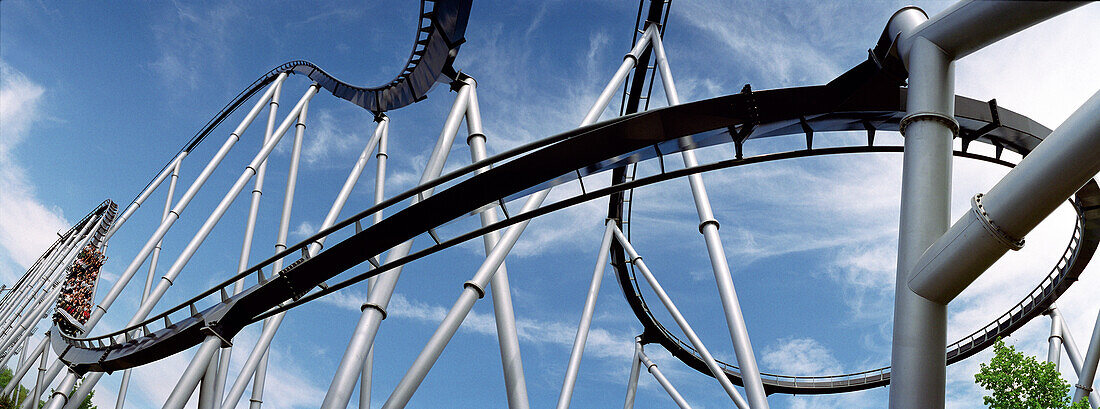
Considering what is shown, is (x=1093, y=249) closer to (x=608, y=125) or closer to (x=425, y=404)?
(x=608, y=125)

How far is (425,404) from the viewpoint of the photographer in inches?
1655

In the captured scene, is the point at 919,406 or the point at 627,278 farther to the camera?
the point at 627,278

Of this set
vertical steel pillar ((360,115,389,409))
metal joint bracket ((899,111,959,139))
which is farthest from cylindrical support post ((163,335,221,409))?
metal joint bracket ((899,111,959,139))

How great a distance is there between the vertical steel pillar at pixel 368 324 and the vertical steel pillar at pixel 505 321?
0.65 metres

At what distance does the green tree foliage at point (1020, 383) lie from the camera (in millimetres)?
13945

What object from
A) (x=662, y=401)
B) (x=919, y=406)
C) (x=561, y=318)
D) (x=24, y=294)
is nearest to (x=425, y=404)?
(x=561, y=318)

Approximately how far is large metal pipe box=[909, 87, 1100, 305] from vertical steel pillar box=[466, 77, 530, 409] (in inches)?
227

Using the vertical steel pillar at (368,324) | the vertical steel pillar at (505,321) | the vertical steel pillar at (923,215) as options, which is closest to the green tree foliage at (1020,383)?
the vertical steel pillar at (505,321)

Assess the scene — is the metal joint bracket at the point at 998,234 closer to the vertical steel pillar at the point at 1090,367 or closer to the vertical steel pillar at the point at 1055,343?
Answer: the vertical steel pillar at the point at 1090,367

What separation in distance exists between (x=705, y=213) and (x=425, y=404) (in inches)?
1281

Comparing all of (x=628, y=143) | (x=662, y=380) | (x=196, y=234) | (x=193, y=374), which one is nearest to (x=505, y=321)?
(x=628, y=143)

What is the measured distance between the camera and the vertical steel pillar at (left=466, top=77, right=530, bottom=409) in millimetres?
9859

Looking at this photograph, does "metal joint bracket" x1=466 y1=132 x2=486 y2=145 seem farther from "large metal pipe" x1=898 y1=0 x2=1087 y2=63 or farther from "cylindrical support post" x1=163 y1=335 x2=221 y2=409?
"large metal pipe" x1=898 y1=0 x2=1087 y2=63

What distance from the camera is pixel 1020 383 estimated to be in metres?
14.4
